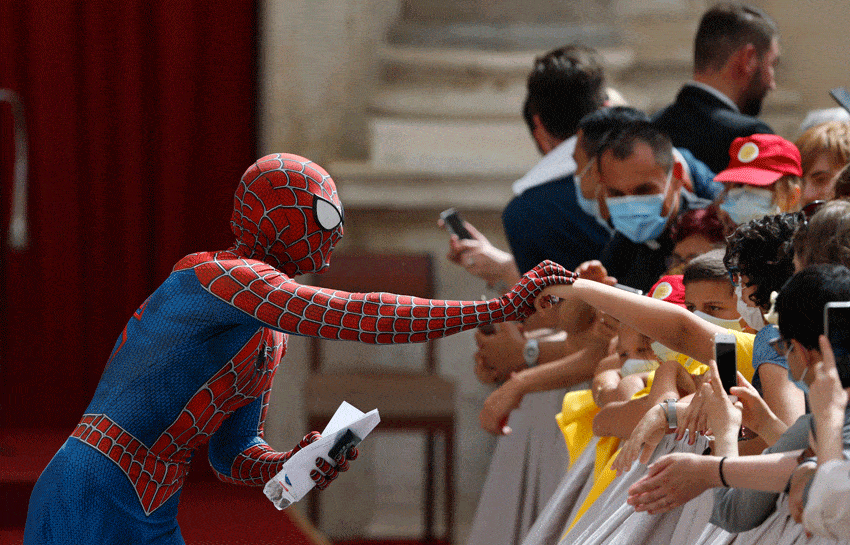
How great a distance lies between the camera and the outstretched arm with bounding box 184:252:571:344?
1.73 m

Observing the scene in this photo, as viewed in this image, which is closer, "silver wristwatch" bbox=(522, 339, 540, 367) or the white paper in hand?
the white paper in hand

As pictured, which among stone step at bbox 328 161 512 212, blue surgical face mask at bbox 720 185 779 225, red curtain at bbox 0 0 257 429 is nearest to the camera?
blue surgical face mask at bbox 720 185 779 225

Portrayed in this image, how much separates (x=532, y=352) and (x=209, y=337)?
1491 millimetres

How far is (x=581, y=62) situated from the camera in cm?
333

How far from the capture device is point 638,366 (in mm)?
2320

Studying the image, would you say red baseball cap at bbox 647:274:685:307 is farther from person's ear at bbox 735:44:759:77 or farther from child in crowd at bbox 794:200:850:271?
person's ear at bbox 735:44:759:77

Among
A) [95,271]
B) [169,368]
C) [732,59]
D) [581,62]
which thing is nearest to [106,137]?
[95,271]

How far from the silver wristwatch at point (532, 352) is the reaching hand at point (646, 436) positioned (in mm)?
1205

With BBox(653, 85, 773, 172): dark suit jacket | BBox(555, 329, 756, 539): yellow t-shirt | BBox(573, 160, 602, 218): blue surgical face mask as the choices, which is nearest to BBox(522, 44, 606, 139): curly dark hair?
BBox(653, 85, 773, 172): dark suit jacket

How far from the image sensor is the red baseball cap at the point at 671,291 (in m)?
2.23

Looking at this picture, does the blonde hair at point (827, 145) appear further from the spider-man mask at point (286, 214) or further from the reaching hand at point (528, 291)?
the spider-man mask at point (286, 214)

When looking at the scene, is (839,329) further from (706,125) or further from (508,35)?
(508,35)

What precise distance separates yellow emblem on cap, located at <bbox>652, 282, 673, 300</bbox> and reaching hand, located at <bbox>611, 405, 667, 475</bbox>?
363 millimetres

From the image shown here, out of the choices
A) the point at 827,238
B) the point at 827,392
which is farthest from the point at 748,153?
the point at 827,392
